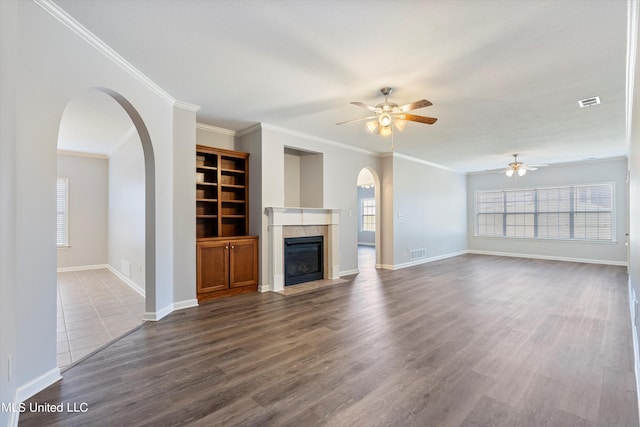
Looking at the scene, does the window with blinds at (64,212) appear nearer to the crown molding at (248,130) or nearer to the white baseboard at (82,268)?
the white baseboard at (82,268)

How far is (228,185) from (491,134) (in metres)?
4.81

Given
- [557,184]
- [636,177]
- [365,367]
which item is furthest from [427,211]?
[365,367]

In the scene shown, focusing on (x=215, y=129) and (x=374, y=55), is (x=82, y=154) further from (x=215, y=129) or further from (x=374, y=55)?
(x=374, y=55)

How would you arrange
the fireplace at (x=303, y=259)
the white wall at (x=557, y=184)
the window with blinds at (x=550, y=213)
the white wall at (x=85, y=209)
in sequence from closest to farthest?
the fireplace at (x=303, y=259), the white wall at (x=85, y=209), the white wall at (x=557, y=184), the window with blinds at (x=550, y=213)

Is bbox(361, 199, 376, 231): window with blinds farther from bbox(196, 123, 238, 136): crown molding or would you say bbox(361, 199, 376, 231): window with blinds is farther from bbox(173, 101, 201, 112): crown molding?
bbox(173, 101, 201, 112): crown molding

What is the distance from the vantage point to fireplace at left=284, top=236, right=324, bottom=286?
16.9 ft

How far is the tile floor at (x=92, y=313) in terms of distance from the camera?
2857mm

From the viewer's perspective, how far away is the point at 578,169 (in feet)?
26.2

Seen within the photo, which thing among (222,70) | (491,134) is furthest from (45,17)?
(491,134)

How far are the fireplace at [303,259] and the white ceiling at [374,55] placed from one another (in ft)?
7.01

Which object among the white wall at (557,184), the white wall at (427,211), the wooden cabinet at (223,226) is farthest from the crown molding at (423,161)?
the wooden cabinet at (223,226)

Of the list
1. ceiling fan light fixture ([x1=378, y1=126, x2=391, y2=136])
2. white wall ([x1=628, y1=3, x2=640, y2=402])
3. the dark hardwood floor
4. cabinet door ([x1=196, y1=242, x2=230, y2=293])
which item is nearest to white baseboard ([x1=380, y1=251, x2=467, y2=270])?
the dark hardwood floor

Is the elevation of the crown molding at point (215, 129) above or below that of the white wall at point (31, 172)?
above

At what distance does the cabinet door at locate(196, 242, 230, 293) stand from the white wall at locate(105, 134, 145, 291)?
3.77 ft
